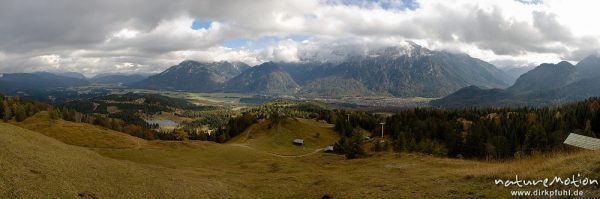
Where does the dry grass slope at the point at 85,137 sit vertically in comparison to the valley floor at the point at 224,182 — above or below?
below

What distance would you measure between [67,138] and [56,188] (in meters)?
83.4

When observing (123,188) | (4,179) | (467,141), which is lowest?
(467,141)

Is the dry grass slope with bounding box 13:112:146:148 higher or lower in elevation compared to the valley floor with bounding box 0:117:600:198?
lower

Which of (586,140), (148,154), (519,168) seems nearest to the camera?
(519,168)

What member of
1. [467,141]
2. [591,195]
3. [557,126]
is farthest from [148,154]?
[557,126]

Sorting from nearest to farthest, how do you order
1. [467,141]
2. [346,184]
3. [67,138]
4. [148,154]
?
[346,184]
[148,154]
[67,138]
[467,141]

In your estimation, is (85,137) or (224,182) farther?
(85,137)

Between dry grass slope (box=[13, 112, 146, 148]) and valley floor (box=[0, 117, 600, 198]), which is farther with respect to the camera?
dry grass slope (box=[13, 112, 146, 148])

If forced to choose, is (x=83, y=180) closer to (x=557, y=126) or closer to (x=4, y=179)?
(x=4, y=179)

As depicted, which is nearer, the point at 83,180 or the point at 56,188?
the point at 56,188

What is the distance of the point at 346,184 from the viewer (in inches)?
1697

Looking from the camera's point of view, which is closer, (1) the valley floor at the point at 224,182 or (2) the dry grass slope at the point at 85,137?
(1) the valley floor at the point at 224,182

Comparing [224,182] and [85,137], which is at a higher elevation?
[224,182]

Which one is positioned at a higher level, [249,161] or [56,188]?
[56,188]
